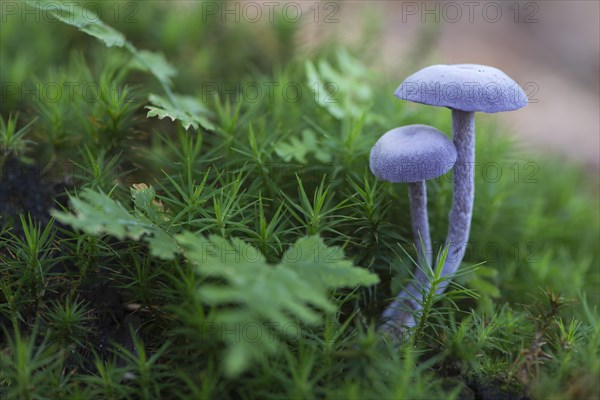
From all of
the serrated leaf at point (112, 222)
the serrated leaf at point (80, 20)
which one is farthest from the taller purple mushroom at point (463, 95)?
the serrated leaf at point (80, 20)

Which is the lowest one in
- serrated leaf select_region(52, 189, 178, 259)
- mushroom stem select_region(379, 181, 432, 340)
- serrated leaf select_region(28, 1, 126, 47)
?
mushroom stem select_region(379, 181, 432, 340)

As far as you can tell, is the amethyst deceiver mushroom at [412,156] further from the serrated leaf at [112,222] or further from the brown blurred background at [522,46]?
the brown blurred background at [522,46]

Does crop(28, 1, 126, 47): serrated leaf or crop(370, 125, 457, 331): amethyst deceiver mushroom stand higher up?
crop(28, 1, 126, 47): serrated leaf

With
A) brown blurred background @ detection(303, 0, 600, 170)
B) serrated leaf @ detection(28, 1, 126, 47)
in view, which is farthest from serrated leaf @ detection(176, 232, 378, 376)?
brown blurred background @ detection(303, 0, 600, 170)

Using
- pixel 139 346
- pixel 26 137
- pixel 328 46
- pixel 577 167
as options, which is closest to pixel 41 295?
pixel 139 346

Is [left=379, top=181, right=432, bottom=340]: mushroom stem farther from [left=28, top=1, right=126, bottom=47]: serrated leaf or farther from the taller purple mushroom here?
[left=28, top=1, right=126, bottom=47]: serrated leaf

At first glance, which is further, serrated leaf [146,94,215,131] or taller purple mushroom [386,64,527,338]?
serrated leaf [146,94,215,131]

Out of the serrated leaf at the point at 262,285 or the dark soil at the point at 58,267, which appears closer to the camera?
the serrated leaf at the point at 262,285
